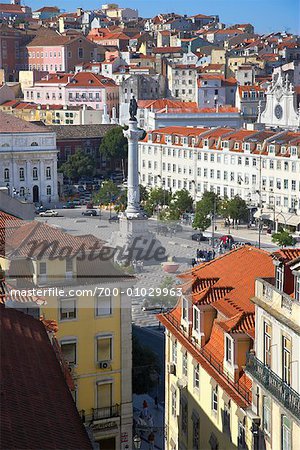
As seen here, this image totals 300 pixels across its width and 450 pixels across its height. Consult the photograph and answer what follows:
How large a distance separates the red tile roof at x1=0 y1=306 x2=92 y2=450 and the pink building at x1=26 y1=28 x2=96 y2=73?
57.5 m

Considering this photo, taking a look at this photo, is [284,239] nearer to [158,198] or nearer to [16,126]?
[158,198]

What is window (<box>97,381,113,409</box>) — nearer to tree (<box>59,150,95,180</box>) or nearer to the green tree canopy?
the green tree canopy

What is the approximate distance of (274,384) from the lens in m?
7.81

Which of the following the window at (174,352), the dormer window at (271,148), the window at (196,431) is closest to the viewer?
the window at (196,431)

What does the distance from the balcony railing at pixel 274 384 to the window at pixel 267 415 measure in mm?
152

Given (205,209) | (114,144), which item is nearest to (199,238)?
(205,209)

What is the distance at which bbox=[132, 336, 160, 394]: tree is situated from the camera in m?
14.0

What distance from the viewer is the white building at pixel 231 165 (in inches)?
1242

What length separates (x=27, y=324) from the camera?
9016 millimetres

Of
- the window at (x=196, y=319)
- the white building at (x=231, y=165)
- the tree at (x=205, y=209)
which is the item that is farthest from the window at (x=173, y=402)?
the white building at (x=231, y=165)

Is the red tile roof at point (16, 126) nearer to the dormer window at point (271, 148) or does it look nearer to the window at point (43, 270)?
the dormer window at point (271, 148)

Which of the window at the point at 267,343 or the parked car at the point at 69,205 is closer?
the window at the point at 267,343

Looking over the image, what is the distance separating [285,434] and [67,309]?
12.1 feet

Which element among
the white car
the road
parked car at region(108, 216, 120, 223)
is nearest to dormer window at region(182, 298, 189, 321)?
the road
